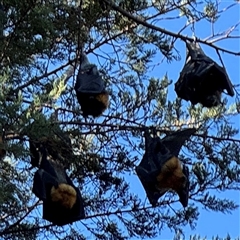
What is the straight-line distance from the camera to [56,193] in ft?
11.5

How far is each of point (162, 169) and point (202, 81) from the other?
0.57 m

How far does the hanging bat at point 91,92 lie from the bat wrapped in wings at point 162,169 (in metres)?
0.29

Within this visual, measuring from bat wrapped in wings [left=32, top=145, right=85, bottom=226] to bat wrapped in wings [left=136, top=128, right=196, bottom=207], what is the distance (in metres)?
0.34

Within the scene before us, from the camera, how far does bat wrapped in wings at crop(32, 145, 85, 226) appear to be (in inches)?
139

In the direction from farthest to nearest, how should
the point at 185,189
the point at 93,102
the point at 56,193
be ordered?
1. the point at 93,102
2. the point at 185,189
3. the point at 56,193

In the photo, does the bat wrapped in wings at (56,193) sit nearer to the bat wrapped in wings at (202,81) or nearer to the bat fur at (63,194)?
the bat fur at (63,194)

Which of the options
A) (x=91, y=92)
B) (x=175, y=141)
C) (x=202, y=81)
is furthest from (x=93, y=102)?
(x=202, y=81)

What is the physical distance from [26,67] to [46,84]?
0.16m

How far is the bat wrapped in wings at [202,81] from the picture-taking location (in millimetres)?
3838

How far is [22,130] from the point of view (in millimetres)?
2904

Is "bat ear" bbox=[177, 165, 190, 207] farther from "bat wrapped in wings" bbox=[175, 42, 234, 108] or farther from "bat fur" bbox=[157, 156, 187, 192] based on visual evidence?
"bat wrapped in wings" bbox=[175, 42, 234, 108]

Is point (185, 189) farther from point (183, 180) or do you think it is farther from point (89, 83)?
point (89, 83)

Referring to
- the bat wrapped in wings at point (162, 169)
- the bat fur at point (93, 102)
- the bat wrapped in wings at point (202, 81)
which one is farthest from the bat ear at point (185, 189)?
the bat fur at point (93, 102)

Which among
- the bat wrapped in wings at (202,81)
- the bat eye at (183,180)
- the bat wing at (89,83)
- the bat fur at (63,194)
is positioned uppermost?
the bat wrapped in wings at (202,81)
